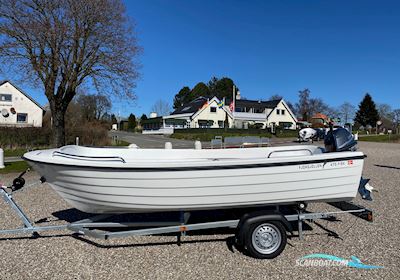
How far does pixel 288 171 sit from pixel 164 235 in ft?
6.59

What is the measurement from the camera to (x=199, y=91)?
66125 millimetres

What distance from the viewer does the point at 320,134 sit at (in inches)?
191

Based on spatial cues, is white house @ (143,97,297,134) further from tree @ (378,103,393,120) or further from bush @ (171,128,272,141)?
tree @ (378,103,393,120)

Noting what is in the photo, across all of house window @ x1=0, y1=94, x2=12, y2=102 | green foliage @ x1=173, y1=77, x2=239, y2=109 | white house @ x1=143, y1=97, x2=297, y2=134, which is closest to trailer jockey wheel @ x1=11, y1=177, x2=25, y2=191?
house window @ x1=0, y1=94, x2=12, y2=102

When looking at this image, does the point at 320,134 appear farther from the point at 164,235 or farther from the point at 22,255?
the point at 22,255

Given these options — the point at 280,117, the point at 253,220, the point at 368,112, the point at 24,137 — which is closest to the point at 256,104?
the point at 280,117

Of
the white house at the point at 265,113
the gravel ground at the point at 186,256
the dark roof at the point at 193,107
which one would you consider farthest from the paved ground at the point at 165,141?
the gravel ground at the point at 186,256

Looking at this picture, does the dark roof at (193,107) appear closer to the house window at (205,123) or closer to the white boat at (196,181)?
the house window at (205,123)

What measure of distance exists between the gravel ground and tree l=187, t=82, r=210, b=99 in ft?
204

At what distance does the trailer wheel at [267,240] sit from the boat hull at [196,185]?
0.28 metres

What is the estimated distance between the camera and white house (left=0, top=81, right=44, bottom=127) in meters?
31.6

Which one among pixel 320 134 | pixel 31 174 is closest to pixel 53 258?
pixel 320 134

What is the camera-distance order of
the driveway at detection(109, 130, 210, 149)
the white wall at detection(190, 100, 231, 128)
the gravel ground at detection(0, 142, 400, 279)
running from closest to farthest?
the gravel ground at detection(0, 142, 400, 279)
the driveway at detection(109, 130, 210, 149)
the white wall at detection(190, 100, 231, 128)

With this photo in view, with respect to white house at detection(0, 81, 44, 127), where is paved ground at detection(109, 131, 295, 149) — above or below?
below
